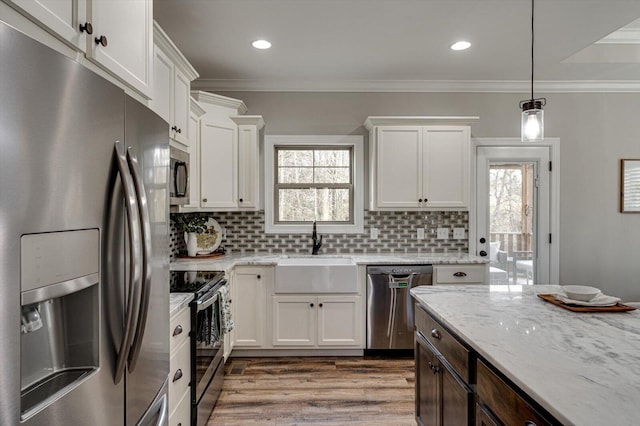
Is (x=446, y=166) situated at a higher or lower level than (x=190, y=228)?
higher

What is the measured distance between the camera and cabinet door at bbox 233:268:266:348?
3.44 metres

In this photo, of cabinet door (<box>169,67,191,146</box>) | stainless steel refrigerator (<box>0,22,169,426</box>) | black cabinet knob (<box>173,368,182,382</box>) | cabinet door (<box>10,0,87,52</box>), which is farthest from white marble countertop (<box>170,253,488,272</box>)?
cabinet door (<box>10,0,87,52</box>)

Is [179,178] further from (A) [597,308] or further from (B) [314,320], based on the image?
(A) [597,308]

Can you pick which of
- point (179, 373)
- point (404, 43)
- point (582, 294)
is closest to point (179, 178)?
point (179, 373)

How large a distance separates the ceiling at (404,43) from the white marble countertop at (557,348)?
6.22 ft

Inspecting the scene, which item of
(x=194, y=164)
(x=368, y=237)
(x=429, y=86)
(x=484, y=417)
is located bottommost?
(x=484, y=417)

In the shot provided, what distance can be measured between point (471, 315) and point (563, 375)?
1.92ft

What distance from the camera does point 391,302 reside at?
3477 millimetres

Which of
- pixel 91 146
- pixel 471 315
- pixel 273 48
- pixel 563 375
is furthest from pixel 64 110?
pixel 273 48

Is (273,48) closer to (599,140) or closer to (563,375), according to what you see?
(563,375)

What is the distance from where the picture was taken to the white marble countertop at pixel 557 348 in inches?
36.9

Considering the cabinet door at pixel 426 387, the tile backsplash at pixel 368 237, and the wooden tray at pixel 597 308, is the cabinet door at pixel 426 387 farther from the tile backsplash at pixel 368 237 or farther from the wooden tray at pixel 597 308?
the tile backsplash at pixel 368 237

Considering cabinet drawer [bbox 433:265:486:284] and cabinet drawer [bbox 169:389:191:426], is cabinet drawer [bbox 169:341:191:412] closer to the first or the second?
cabinet drawer [bbox 169:389:191:426]

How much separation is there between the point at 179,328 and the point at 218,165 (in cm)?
192
